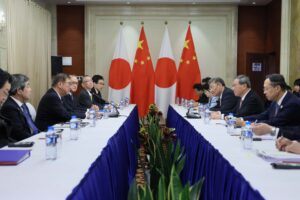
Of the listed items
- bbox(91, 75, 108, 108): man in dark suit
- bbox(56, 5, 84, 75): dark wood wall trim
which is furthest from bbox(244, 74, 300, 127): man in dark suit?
bbox(56, 5, 84, 75): dark wood wall trim

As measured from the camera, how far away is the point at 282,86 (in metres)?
3.70

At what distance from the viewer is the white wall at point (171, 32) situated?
29.7 ft

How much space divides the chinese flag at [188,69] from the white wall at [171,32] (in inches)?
10.2

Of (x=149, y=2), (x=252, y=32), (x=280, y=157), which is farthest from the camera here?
(x=252, y=32)

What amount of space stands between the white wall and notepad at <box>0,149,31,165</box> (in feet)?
23.0

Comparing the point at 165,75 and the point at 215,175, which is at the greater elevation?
the point at 165,75

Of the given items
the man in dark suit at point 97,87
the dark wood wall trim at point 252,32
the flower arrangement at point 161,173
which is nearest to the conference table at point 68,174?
the flower arrangement at point 161,173

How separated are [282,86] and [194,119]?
1298 millimetres

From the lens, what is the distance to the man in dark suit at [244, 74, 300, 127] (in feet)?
11.4

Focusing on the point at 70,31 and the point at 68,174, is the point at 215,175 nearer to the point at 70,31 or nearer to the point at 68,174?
the point at 68,174

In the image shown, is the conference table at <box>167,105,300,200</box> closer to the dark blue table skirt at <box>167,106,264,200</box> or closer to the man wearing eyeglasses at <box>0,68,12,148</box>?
the dark blue table skirt at <box>167,106,264,200</box>

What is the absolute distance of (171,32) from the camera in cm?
910

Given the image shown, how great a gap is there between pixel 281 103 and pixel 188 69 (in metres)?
5.38

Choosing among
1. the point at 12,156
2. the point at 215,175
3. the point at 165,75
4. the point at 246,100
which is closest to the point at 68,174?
the point at 12,156
